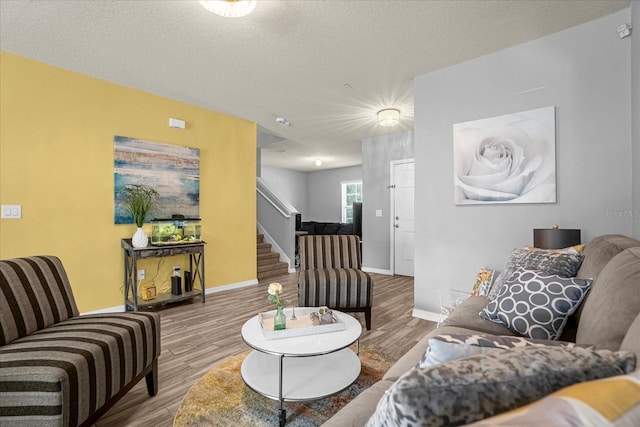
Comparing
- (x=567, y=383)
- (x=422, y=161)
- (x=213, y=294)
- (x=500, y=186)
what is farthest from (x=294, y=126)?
(x=567, y=383)

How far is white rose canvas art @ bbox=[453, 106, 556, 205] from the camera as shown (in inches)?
98.6

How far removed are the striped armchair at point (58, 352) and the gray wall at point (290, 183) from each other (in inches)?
294

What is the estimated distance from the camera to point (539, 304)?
1.49m

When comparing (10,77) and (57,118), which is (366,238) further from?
(10,77)

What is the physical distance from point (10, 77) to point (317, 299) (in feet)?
11.5

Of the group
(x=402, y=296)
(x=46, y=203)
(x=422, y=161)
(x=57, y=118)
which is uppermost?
(x=57, y=118)

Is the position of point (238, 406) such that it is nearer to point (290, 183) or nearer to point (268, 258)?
point (268, 258)

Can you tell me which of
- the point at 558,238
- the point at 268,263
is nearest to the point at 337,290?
the point at 558,238

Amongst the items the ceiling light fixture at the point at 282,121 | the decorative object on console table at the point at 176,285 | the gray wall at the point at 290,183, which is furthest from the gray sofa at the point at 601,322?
the gray wall at the point at 290,183

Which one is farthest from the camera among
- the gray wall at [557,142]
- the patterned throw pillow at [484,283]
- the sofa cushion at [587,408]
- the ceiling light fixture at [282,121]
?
the ceiling light fixture at [282,121]

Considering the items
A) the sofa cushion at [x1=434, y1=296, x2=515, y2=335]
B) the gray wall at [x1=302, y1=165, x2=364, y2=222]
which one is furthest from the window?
the sofa cushion at [x1=434, y1=296, x2=515, y2=335]

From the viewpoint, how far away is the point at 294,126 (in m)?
4.97

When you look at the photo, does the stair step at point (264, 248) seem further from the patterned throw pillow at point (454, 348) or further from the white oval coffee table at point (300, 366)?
the patterned throw pillow at point (454, 348)

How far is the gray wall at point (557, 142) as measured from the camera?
7.44ft
